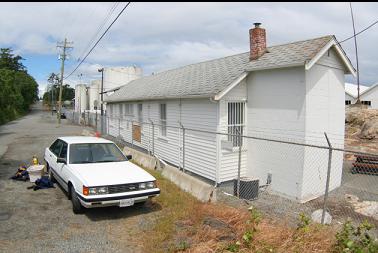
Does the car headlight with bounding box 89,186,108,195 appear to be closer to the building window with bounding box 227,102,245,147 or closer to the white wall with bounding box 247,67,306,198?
the building window with bounding box 227,102,245,147

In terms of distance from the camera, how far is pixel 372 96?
41719mm

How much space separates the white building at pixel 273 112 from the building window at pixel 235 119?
0.03 meters

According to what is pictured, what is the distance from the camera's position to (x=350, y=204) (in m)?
9.24

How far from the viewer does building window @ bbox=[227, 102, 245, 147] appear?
10.6 metres

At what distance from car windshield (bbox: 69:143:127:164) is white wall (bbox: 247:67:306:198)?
4.52 meters

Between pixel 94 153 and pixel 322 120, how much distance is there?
22.1 feet

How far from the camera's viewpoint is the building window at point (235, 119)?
10633 millimetres

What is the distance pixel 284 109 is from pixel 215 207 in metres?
4.19

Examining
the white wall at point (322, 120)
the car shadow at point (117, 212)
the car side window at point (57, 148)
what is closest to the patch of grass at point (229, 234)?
the car shadow at point (117, 212)

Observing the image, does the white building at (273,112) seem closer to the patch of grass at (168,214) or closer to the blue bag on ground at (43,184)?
the patch of grass at (168,214)

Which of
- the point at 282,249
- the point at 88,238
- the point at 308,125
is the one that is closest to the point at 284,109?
the point at 308,125

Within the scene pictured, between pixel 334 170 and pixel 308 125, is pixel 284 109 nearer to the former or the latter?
pixel 308 125

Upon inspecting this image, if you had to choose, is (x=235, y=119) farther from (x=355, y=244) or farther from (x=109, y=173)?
(x=355, y=244)

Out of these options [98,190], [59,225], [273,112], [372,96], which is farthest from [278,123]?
[372,96]
